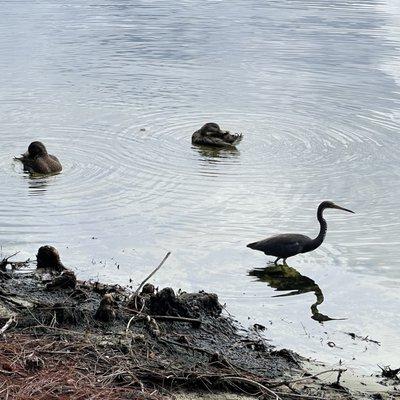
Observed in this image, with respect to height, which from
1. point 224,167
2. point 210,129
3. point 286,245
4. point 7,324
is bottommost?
point 224,167

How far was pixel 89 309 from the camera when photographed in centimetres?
874

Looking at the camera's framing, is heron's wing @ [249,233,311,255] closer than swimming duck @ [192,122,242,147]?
Yes

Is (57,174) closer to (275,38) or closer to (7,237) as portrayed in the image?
(7,237)

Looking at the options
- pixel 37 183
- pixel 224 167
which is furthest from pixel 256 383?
pixel 224 167

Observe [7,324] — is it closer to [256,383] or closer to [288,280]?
[256,383]

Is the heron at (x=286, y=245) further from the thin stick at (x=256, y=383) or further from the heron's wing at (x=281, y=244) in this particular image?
the thin stick at (x=256, y=383)

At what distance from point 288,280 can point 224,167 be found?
200 inches

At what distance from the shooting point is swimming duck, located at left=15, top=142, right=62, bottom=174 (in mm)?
14953

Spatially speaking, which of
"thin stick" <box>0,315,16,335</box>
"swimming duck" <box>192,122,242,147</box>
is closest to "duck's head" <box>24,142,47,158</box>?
"swimming duck" <box>192,122,242,147</box>

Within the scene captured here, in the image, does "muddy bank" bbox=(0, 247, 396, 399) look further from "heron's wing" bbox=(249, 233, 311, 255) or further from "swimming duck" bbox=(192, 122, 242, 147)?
"swimming duck" bbox=(192, 122, 242, 147)

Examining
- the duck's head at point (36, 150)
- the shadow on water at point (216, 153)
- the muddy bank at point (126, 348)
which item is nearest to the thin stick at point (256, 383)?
the muddy bank at point (126, 348)

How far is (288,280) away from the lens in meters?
11.3

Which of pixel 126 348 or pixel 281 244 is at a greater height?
pixel 126 348

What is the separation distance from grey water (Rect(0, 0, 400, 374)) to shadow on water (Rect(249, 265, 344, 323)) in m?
0.03
